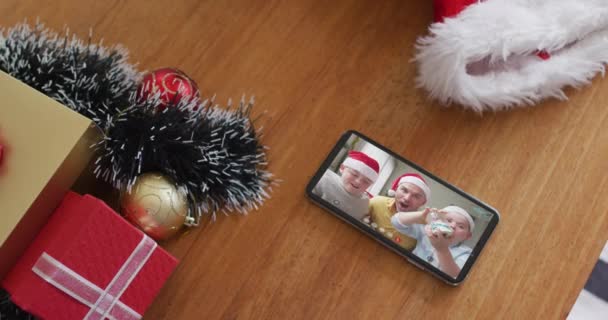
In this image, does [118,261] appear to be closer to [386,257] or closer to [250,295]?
[250,295]

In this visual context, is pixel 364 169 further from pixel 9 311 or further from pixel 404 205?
pixel 9 311

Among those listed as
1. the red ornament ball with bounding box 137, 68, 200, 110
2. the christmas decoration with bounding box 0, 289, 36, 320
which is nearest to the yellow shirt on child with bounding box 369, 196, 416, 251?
the red ornament ball with bounding box 137, 68, 200, 110

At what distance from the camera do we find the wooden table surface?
0.75 meters

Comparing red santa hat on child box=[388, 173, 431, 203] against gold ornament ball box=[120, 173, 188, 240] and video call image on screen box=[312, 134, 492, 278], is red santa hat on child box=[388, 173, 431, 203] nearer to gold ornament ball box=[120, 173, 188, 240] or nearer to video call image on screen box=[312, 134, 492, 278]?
video call image on screen box=[312, 134, 492, 278]

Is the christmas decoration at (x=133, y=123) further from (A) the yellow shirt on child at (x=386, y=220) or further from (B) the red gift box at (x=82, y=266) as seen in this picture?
(A) the yellow shirt on child at (x=386, y=220)

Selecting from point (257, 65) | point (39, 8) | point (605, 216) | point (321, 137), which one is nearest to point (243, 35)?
point (257, 65)

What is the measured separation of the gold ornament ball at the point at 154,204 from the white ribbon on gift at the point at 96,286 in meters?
0.03

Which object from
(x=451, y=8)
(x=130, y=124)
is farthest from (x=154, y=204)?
(x=451, y=8)

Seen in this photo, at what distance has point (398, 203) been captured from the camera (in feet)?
2.50

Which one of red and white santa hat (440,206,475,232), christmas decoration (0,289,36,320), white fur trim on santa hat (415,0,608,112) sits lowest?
christmas decoration (0,289,36,320)

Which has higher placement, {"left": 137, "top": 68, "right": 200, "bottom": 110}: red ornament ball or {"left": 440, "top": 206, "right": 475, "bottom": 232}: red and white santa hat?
{"left": 440, "top": 206, "right": 475, "bottom": 232}: red and white santa hat

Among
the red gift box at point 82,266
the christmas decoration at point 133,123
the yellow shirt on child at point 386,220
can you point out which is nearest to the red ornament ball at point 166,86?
the christmas decoration at point 133,123

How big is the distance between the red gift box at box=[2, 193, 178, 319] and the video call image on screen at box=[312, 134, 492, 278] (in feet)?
0.83

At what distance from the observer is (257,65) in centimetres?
81
